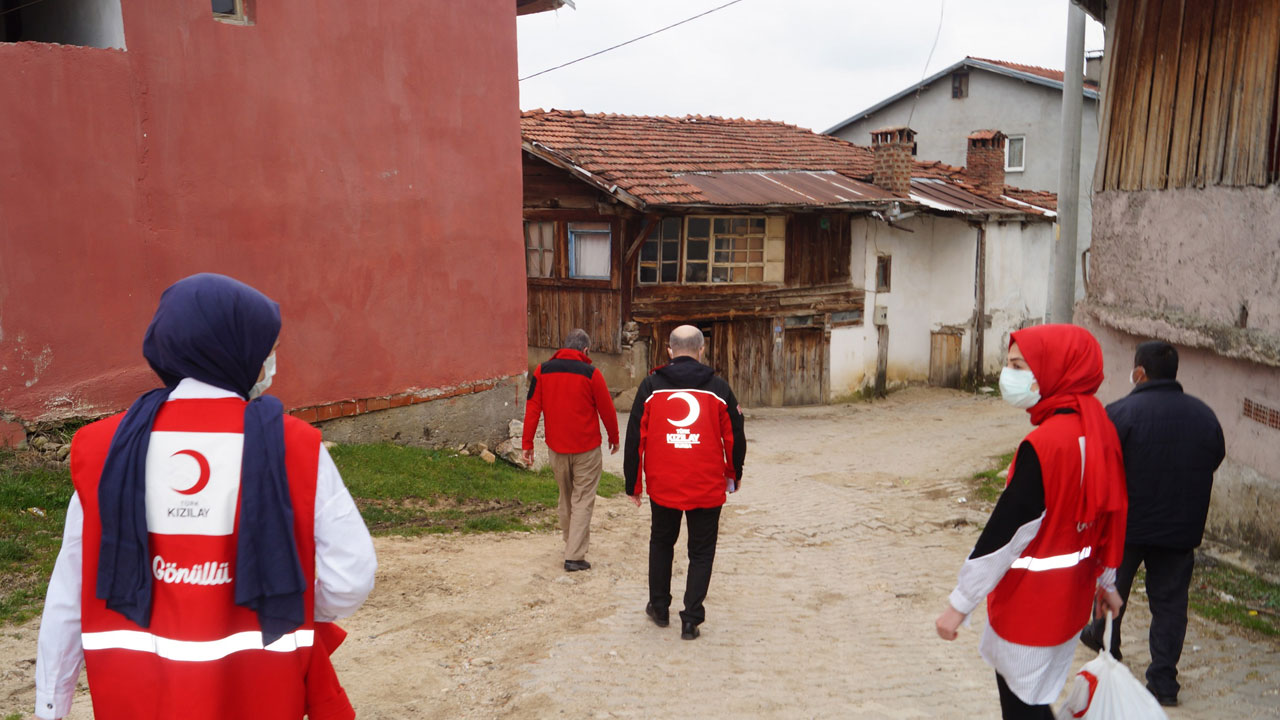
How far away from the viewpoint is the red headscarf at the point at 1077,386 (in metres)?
3.45

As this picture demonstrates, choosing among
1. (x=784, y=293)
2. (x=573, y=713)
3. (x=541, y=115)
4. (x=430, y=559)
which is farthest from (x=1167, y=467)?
(x=541, y=115)

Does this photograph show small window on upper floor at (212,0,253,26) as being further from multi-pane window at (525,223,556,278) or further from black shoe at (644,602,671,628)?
multi-pane window at (525,223,556,278)

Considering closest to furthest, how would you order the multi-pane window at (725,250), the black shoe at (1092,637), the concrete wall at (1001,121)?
the black shoe at (1092,637), the multi-pane window at (725,250), the concrete wall at (1001,121)

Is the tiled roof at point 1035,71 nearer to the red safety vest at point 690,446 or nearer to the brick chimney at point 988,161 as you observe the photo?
the brick chimney at point 988,161

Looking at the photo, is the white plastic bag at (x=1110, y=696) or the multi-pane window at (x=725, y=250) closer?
the white plastic bag at (x=1110, y=696)

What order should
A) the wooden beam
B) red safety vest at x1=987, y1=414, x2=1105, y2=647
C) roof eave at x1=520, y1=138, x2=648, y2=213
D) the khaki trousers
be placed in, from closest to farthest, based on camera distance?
red safety vest at x1=987, y1=414, x2=1105, y2=647
the khaki trousers
roof eave at x1=520, y1=138, x2=648, y2=213
the wooden beam

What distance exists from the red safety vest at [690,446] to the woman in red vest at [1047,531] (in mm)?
2217

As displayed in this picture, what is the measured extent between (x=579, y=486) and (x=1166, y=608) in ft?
12.7

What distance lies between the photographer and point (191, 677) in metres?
2.41

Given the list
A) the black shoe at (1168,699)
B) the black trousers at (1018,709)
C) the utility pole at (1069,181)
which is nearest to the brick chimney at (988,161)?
the utility pole at (1069,181)

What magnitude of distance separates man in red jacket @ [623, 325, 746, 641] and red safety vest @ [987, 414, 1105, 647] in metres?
2.28

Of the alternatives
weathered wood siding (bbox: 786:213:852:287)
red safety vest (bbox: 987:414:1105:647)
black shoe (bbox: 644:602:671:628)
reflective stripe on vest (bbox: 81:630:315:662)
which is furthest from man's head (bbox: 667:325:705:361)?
weathered wood siding (bbox: 786:213:852:287)

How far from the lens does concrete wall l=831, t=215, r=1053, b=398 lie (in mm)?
20219

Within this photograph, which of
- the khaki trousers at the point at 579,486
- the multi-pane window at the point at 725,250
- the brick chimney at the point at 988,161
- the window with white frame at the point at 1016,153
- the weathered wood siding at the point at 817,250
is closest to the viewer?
the khaki trousers at the point at 579,486
